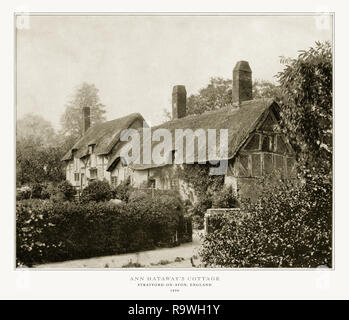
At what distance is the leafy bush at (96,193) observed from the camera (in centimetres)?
744

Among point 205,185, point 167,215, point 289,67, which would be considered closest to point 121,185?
point 167,215

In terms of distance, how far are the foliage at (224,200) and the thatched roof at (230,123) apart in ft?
2.74

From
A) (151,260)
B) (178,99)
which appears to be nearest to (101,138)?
(178,99)

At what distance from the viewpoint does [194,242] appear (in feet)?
23.4

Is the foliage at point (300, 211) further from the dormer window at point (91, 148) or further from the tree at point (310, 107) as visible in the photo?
the dormer window at point (91, 148)

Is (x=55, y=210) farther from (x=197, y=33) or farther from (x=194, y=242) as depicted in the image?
(x=197, y=33)

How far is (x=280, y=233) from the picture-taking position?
6.90 metres

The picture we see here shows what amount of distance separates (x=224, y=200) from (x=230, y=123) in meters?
2.14

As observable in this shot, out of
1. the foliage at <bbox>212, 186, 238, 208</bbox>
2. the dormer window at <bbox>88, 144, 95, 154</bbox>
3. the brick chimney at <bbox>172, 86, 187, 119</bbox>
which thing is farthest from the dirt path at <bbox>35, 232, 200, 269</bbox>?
the dormer window at <bbox>88, 144, 95, 154</bbox>

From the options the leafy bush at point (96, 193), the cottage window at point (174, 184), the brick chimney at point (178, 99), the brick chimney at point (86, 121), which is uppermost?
the brick chimney at point (178, 99)

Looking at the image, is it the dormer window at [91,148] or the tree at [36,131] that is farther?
the dormer window at [91,148]

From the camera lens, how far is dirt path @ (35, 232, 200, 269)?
670 cm

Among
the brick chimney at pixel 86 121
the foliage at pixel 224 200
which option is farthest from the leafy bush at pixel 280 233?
the brick chimney at pixel 86 121

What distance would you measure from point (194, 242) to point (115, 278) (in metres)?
1.59
